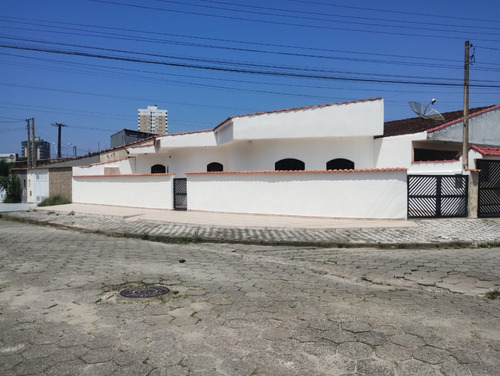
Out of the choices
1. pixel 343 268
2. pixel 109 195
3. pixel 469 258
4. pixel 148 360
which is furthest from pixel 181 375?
pixel 109 195

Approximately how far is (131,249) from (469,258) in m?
7.76

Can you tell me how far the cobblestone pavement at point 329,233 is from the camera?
9.29 metres

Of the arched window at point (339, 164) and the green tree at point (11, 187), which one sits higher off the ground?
the arched window at point (339, 164)

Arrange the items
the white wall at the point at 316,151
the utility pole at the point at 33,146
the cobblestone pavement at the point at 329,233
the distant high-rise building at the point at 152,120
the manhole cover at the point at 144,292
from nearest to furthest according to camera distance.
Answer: the manhole cover at the point at 144,292
the cobblestone pavement at the point at 329,233
the white wall at the point at 316,151
the utility pole at the point at 33,146
the distant high-rise building at the point at 152,120

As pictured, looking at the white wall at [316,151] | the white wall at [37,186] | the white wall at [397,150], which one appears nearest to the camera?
the white wall at [397,150]

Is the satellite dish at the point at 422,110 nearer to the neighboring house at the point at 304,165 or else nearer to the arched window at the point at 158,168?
the neighboring house at the point at 304,165

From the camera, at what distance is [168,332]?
11.5 ft

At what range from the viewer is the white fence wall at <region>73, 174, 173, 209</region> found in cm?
1727

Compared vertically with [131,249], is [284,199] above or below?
above

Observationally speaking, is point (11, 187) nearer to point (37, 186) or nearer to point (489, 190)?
point (37, 186)

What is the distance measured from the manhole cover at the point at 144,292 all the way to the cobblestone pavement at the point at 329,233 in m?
4.78

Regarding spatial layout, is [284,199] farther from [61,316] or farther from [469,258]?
[61,316]

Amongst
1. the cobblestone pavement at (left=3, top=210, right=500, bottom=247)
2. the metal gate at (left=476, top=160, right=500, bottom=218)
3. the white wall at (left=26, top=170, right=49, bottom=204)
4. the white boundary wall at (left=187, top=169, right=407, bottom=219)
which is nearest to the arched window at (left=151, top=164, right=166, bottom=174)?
the white boundary wall at (left=187, top=169, right=407, bottom=219)

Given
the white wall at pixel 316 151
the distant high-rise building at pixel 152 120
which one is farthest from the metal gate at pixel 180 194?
the distant high-rise building at pixel 152 120
